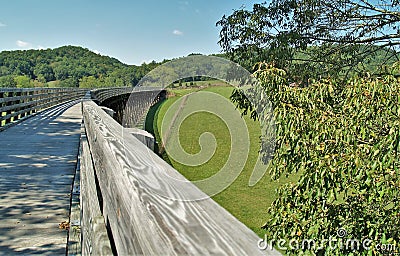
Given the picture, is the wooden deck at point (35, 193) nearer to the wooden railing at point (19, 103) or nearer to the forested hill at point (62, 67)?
the wooden railing at point (19, 103)

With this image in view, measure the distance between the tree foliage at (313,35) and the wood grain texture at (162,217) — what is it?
18.6 feet

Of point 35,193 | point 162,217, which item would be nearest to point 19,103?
point 35,193

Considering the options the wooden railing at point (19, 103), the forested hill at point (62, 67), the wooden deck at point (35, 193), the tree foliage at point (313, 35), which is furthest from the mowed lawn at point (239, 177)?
the forested hill at point (62, 67)

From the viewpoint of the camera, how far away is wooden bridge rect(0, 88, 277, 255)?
2.55ft

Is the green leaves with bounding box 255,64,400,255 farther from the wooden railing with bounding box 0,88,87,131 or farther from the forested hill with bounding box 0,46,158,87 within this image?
the forested hill with bounding box 0,46,158,87

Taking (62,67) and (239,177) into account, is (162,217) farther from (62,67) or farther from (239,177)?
(62,67)

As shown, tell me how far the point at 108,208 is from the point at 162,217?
2.30ft

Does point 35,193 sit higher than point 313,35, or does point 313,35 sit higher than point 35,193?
point 313,35

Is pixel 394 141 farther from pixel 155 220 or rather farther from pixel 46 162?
pixel 46 162

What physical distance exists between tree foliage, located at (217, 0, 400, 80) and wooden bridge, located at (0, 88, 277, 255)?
354cm

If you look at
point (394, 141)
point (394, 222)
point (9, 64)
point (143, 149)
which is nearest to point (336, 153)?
point (394, 141)

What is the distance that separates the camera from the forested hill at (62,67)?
79250 millimetres

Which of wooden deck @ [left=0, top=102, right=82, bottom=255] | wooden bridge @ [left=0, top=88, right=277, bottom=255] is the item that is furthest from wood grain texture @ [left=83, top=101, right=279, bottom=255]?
wooden deck @ [left=0, top=102, right=82, bottom=255]

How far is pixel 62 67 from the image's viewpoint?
91500 mm
